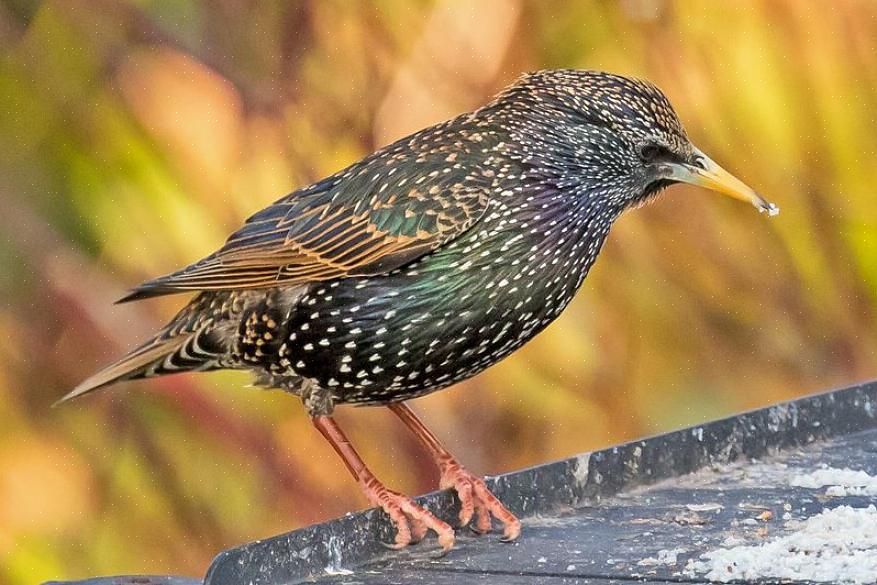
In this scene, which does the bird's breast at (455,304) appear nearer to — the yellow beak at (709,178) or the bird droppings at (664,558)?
the yellow beak at (709,178)

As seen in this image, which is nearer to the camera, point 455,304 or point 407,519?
point 407,519

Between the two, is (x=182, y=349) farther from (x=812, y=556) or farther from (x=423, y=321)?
(x=812, y=556)

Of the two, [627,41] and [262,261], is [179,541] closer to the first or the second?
[262,261]

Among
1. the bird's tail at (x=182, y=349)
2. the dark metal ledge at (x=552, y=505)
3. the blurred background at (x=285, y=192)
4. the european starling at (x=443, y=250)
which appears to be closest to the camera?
the dark metal ledge at (x=552, y=505)

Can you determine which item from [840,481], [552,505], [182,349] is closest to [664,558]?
[552,505]

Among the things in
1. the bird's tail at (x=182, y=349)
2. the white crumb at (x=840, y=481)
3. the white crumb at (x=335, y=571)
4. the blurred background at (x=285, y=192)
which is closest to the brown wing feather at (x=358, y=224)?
the bird's tail at (x=182, y=349)

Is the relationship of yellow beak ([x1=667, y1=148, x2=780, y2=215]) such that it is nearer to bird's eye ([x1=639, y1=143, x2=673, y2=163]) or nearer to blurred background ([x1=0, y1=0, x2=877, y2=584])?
bird's eye ([x1=639, y1=143, x2=673, y2=163])

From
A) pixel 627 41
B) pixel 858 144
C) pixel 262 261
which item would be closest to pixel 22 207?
pixel 262 261
